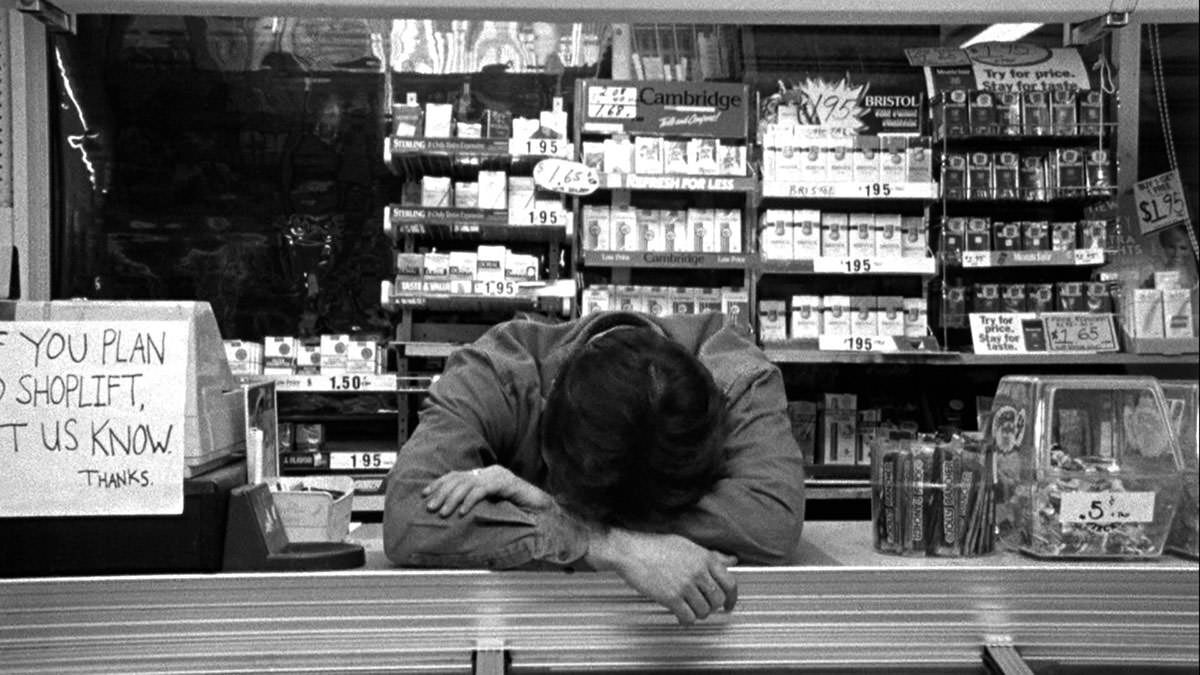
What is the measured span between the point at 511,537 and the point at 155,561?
50 centimetres

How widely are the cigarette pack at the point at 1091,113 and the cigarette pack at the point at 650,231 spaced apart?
201 centimetres

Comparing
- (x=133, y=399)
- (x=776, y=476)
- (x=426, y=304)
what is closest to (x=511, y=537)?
(x=776, y=476)

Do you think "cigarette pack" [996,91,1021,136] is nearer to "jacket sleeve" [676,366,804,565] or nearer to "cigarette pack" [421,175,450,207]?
"cigarette pack" [421,175,450,207]

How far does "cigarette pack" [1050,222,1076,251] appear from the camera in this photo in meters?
5.25

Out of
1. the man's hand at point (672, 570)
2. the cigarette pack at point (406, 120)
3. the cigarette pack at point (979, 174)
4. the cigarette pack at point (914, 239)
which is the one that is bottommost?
the man's hand at point (672, 570)

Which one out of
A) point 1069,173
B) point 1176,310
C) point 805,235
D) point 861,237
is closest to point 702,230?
point 805,235

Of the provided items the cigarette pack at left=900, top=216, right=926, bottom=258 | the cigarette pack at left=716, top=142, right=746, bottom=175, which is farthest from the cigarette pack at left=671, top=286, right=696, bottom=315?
the cigarette pack at left=900, top=216, right=926, bottom=258

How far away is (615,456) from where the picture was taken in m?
1.52

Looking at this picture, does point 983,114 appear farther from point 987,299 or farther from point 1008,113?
point 987,299

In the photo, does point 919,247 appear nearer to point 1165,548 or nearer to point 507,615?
point 1165,548

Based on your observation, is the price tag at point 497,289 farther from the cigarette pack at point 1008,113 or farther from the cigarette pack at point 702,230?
the cigarette pack at point 1008,113

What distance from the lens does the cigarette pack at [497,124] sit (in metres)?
5.14

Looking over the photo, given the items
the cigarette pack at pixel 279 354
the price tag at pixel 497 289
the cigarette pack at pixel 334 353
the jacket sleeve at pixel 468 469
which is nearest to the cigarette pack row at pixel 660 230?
the price tag at pixel 497 289

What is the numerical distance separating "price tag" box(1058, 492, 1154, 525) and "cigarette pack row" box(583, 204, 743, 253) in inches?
137
